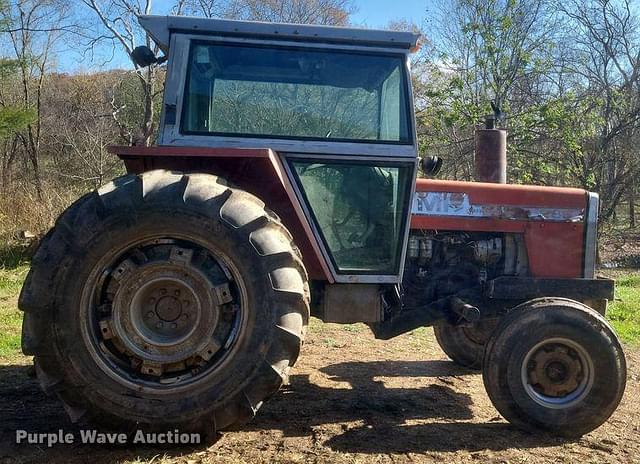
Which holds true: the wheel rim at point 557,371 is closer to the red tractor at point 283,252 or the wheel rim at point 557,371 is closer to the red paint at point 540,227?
the red tractor at point 283,252

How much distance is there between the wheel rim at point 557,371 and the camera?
141 inches

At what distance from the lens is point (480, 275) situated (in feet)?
14.1

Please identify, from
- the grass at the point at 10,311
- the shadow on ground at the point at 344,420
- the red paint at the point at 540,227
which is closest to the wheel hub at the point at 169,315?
the shadow on ground at the point at 344,420

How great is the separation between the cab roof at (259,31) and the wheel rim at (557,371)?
2.12 m

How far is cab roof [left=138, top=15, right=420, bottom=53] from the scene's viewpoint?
362 centimetres

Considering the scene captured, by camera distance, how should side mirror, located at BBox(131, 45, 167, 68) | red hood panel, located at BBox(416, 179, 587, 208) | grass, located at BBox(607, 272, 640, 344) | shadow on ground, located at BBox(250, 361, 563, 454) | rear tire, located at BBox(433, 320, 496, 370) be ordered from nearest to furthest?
shadow on ground, located at BBox(250, 361, 563, 454)
side mirror, located at BBox(131, 45, 167, 68)
red hood panel, located at BBox(416, 179, 587, 208)
rear tire, located at BBox(433, 320, 496, 370)
grass, located at BBox(607, 272, 640, 344)

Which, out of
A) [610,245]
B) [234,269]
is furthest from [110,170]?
[234,269]

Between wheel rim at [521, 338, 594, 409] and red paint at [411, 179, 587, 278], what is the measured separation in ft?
2.37

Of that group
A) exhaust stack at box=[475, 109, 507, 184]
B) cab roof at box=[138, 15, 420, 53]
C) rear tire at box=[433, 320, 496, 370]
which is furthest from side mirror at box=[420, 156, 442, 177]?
rear tire at box=[433, 320, 496, 370]

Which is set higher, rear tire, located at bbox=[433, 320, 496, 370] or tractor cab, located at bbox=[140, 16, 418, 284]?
tractor cab, located at bbox=[140, 16, 418, 284]

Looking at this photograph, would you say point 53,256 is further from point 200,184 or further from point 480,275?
point 480,275

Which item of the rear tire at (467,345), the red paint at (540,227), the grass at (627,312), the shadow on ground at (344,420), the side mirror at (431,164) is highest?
the side mirror at (431,164)

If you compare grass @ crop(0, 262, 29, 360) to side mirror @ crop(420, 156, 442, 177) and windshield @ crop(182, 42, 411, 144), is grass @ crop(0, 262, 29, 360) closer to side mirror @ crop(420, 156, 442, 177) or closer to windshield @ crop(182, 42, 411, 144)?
windshield @ crop(182, 42, 411, 144)

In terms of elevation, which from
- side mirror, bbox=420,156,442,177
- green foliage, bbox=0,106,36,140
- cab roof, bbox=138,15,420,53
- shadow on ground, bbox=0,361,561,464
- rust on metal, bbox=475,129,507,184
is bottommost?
shadow on ground, bbox=0,361,561,464
